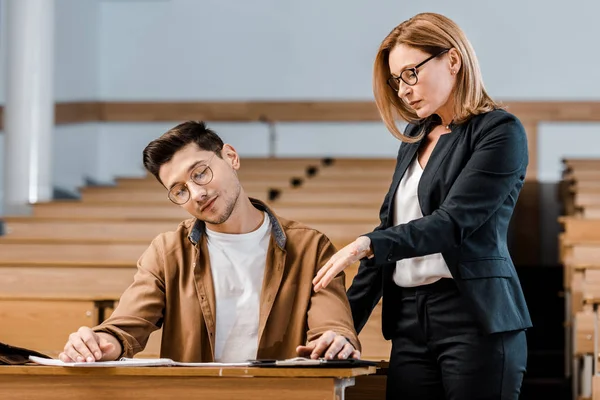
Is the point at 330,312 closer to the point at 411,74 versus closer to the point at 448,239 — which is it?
the point at 448,239

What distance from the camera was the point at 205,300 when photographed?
4.21ft

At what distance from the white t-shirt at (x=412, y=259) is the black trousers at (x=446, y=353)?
0.4 inches

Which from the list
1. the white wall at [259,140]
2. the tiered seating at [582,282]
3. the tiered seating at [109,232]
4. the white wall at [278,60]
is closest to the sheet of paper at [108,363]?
the tiered seating at [109,232]

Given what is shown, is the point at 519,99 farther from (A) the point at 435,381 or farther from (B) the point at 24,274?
(A) the point at 435,381

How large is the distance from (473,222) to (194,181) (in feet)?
1.16

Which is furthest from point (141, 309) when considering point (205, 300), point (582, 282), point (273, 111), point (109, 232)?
point (273, 111)

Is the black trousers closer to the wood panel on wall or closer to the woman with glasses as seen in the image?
the woman with glasses

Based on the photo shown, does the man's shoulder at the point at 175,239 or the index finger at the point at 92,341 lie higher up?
the man's shoulder at the point at 175,239

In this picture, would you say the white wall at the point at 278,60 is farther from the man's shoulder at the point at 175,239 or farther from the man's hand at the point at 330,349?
the man's hand at the point at 330,349

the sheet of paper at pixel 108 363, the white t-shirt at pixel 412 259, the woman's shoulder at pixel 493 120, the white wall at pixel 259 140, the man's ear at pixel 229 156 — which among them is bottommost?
the sheet of paper at pixel 108 363

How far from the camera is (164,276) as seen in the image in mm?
1312

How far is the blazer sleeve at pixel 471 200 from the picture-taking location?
45.8 inches

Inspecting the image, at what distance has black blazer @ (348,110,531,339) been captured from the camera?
1165mm

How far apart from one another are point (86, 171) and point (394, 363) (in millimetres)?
3761
